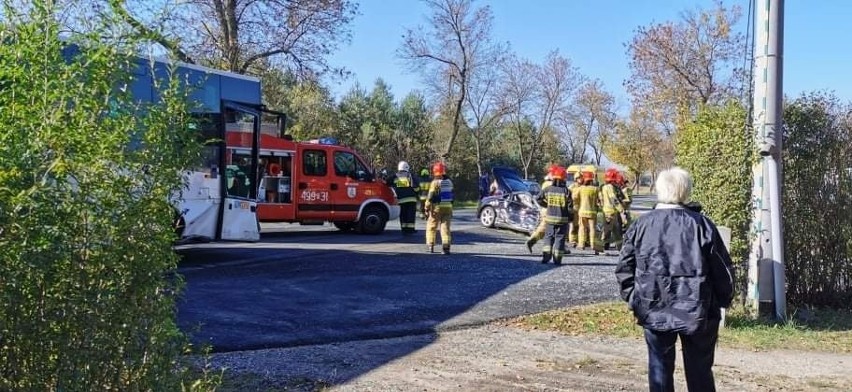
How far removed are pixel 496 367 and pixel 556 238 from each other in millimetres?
7163

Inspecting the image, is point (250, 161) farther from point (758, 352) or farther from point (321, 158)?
point (758, 352)

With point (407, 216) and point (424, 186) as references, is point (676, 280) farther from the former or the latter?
point (407, 216)

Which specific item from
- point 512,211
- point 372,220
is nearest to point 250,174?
point 372,220

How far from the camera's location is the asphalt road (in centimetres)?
798

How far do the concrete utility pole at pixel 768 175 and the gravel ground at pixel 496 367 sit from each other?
1247 mm

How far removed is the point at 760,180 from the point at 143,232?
7085mm

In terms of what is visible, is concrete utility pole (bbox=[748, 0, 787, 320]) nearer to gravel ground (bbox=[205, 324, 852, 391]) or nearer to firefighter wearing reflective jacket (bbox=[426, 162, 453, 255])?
gravel ground (bbox=[205, 324, 852, 391])

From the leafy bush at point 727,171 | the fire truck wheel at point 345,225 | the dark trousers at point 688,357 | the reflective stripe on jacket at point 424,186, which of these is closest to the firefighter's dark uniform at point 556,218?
the leafy bush at point 727,171

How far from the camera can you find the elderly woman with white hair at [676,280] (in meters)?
4.56

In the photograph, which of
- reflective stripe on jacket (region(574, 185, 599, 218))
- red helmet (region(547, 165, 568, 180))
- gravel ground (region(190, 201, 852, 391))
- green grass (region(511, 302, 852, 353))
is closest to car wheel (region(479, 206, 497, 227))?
reflective stripe on jacket (region(574, 185, 599, 218))

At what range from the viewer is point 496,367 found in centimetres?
650

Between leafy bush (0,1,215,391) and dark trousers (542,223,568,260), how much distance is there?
1061 cm

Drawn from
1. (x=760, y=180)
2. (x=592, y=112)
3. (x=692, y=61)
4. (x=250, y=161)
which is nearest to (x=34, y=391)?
(x=760, y=180)

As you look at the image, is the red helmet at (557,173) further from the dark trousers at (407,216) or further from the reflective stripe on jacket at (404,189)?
the dark trousers at (407,216)
